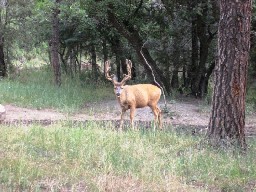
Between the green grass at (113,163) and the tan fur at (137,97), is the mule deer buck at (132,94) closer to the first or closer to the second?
the tan fur at (137,97)

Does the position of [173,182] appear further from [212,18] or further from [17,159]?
[212,18]

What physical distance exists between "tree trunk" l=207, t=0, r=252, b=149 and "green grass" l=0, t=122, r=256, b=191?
40 centimetres

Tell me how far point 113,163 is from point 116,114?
8705 mm

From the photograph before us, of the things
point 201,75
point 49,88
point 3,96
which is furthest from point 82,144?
point 201,75

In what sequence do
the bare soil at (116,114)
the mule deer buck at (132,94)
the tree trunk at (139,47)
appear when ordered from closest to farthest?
1. the mule deer buck at (132,94)
2. the bare soil at (116,114)
3. the tree trunk at (139,47)

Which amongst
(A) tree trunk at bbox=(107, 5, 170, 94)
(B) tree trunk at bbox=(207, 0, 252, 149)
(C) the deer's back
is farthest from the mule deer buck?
(A) tree trunk at bbox=(107, 5, 170, 94)

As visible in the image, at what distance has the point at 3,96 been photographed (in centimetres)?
Answer: 1597

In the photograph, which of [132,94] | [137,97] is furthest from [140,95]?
[132,94]

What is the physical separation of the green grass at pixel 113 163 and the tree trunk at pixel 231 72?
0.40 meters

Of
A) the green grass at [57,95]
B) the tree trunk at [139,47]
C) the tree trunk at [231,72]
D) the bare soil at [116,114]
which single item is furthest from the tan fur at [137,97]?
the tree trunk at [139,47]

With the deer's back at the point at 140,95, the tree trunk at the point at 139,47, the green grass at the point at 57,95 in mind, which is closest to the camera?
the deer's back at the point at 140,95

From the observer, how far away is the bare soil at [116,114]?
12.8 m

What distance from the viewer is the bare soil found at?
12.8m

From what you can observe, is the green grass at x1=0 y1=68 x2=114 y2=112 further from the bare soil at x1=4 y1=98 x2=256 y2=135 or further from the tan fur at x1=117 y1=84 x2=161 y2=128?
the tan fur at x1=117 y1=84 x2=161 y2=128
